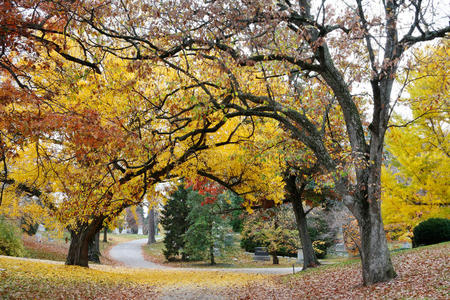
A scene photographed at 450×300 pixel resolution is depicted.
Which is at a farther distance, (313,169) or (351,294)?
(313,169)

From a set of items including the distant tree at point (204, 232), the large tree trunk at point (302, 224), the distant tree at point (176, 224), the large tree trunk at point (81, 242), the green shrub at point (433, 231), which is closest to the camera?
the green shrub at point (433, 231)

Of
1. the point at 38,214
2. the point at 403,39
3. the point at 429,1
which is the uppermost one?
the point at 429,1

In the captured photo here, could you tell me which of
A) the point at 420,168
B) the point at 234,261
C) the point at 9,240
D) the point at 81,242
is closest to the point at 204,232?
the point at 234,261

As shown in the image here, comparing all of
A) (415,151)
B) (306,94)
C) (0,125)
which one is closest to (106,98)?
(0,125)

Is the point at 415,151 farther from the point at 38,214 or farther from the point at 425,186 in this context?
the point at 38,214

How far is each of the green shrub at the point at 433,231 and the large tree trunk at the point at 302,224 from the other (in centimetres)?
482

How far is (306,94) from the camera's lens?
11656 millimetres

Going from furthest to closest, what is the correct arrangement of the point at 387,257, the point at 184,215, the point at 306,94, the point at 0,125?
the point at 184,215
the point at 306,94
the point at 387,257
the point at 0,125

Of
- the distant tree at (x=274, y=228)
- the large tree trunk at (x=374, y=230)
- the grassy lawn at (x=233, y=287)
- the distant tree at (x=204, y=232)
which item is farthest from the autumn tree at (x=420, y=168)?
the distant tree at (x=204, y=232)

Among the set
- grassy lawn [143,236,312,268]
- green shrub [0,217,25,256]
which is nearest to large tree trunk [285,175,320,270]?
grassy lawn [143,236,312,268]

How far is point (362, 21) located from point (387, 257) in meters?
5.37

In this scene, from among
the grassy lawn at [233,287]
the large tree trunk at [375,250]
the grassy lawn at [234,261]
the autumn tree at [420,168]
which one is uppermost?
the autumn tree at [420,168]

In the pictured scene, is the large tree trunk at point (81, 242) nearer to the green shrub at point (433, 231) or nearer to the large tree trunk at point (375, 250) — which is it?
the large tree trunk at point (375, 250)

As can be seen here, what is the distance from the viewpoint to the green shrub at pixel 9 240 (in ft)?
62.7
